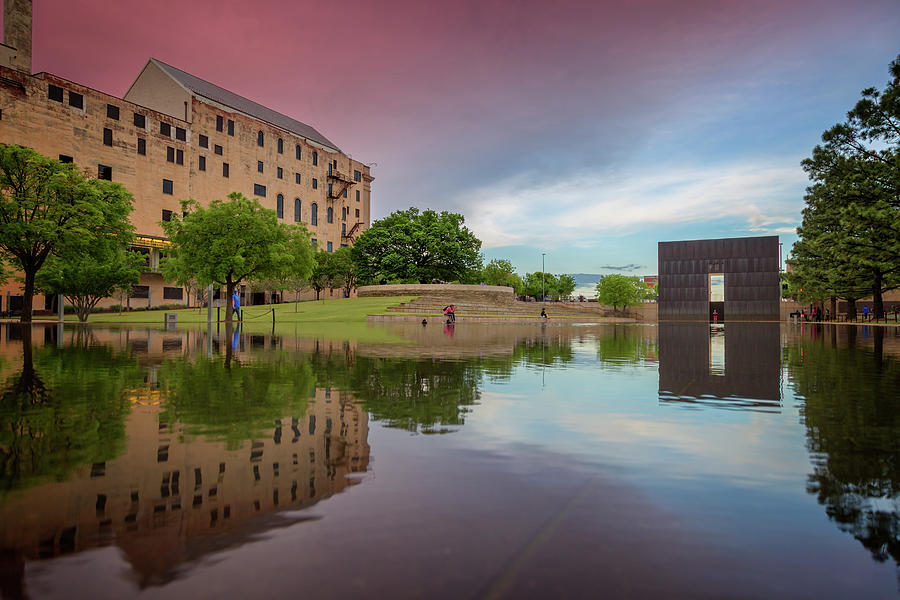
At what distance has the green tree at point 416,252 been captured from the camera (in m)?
71.6

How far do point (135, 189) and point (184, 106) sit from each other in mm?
13659

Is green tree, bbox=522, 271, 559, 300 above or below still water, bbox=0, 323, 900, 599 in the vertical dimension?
above

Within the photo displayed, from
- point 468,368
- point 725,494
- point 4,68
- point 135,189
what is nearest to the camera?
point 725,494

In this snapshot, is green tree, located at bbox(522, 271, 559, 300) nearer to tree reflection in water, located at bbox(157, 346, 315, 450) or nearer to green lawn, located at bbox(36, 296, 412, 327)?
green lawn, located at bbox(36, 296, 412, 327)

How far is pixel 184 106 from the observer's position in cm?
6706

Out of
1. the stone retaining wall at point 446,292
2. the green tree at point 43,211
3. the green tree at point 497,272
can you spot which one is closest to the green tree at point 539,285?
the green tree at point 497,272

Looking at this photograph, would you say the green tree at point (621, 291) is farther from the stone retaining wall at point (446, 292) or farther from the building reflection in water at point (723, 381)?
the building reflection in water at point (723, 381)

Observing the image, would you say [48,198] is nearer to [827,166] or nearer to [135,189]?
[135,189]

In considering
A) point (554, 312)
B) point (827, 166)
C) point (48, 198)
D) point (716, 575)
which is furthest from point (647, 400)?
point (554, 312)

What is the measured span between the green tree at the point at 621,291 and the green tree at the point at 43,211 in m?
84.1

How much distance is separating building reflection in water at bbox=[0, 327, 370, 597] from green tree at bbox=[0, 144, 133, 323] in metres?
24.9

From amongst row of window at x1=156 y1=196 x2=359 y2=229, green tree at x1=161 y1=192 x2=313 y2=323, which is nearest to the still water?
green tree at x1=161 y1=192 x2=313 y2=323

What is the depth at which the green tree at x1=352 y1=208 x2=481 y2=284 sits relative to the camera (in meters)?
71.6

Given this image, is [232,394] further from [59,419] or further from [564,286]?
[564,286]
